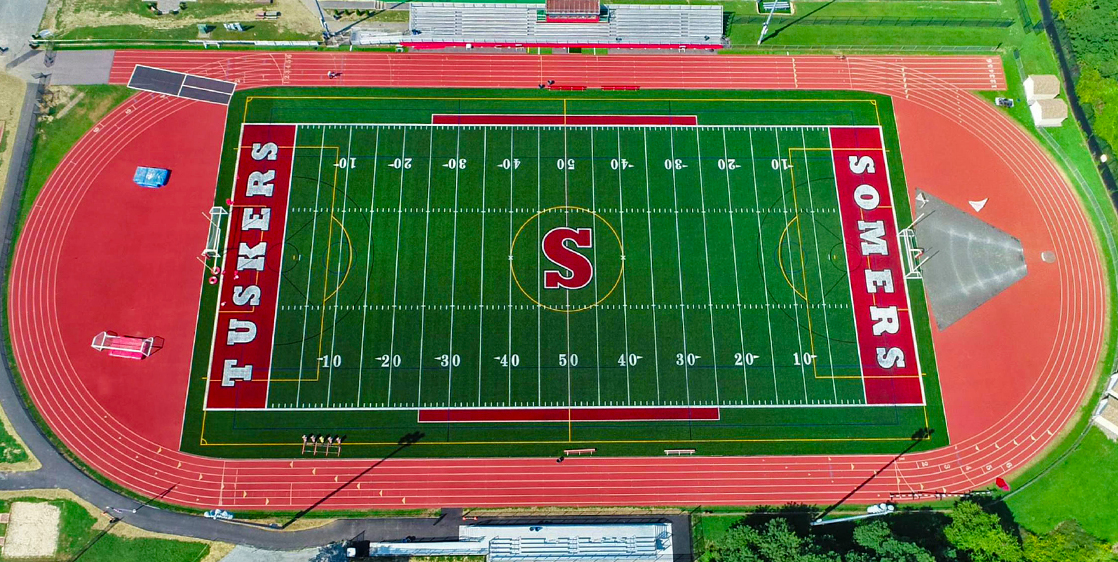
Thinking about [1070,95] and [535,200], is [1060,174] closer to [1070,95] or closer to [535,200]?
[1070,95]

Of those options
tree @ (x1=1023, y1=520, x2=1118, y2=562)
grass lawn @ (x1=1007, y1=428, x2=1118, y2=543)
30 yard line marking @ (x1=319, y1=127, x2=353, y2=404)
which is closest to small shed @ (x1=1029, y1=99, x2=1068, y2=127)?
→ grass lawn @ (x1=1007, y1=428, x2=1118, y2=543)

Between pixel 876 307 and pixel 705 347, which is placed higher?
pixel 876 307

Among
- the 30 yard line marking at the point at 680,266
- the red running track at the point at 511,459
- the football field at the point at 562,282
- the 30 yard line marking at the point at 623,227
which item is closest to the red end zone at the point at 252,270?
the football field at the point at 562,282

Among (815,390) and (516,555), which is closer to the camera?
(516,555)

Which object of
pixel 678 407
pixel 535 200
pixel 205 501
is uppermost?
pixel 535 200

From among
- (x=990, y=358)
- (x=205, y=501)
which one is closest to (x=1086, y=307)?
(x=990, y=358)
